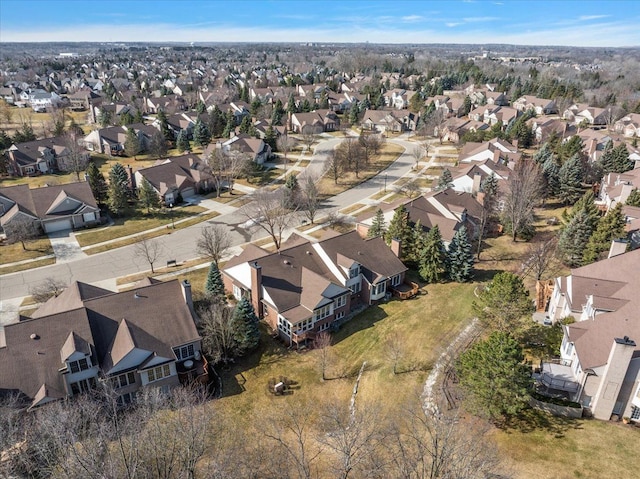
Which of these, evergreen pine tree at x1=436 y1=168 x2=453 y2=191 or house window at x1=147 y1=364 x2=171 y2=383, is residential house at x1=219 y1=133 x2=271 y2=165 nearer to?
evergreen pine tree at x1=436 y1=168 x2=453 y2=191

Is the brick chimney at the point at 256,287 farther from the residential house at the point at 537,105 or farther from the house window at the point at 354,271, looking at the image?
the residential house at the point at 537,105

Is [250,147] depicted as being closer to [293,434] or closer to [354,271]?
[354,271]

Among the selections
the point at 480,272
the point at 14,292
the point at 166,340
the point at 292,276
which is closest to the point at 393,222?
the point at 480,272

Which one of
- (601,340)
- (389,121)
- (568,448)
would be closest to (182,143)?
(389,121)

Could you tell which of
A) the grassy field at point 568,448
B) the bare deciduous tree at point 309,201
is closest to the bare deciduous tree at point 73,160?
the bare deciduous tree at point 309,201

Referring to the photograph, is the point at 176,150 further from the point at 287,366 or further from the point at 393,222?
the point at 287,366

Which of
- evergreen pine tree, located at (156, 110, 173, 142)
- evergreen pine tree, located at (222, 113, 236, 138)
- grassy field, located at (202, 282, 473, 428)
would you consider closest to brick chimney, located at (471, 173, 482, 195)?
grassy field, located at (202, 282, 473, 428)
